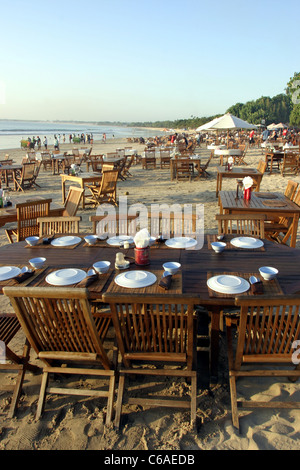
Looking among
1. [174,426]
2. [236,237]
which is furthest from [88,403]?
[236,237]

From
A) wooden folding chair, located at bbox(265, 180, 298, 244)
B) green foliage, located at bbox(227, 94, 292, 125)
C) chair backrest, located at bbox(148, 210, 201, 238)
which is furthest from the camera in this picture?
green foliage, located at bbox(227, 94, 292, 125)

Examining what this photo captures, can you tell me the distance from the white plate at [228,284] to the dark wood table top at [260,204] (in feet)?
7.97

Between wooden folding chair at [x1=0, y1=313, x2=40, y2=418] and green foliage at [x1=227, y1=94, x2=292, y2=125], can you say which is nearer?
wooden folding chair at [x1=0, y1=313, x2=40, y2=418]

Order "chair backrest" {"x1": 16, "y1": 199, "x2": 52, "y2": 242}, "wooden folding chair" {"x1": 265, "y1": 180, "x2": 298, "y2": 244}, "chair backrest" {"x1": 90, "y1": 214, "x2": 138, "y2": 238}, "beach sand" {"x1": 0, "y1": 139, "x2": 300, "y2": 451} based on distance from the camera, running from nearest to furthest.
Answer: "beach sand" {"x1": 0, "y1": 139, "x2": 300, "y2": 451} < "chair backrest" {"x1": 90, "y1": 214, "x2": 138, "y2": 238} < "chair backrest" {"x1": 16, "y1": 199, "x2": 52, "y2": 242} < "wooden folding chair" {"x1": 265, "y1": 180, "x2": 298, "y2": 244}

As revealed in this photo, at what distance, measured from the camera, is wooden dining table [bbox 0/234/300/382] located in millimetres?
2137

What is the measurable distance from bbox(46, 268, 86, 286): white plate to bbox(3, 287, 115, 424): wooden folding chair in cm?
24

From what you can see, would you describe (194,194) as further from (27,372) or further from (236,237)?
(27,372)

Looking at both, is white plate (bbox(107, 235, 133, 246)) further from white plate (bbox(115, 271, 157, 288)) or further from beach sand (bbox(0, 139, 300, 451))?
beach sand (bbox(0, 139, 300, 451))

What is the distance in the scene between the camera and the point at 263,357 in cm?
195

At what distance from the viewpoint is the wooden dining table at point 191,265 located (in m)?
2.14

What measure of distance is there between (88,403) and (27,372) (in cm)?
66

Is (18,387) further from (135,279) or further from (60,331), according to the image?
(135,279)

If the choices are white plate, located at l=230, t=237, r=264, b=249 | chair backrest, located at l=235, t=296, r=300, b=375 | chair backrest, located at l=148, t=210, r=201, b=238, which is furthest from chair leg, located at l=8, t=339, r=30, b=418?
white plate, located at l=230, t=237, r=264, b=249
